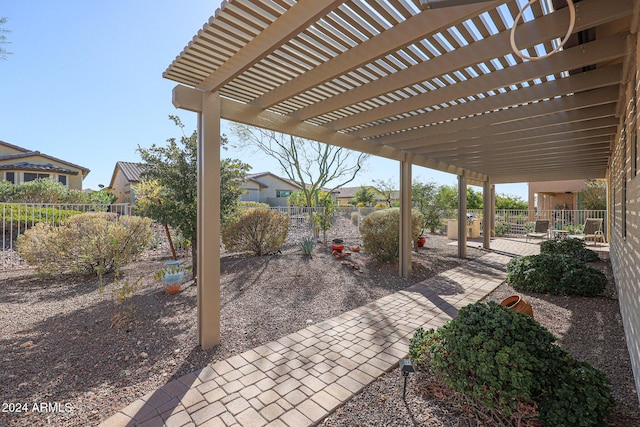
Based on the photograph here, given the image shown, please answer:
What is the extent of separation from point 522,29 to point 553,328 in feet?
11.4

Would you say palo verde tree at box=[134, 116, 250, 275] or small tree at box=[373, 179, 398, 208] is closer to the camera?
palo verde tree at box=[134, 116, 250, 275]

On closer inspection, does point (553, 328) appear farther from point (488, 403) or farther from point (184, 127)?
point (184, 127)

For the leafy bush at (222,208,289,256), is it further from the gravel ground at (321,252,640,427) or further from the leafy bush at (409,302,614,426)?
the leafy bush at (409,302,614,426)

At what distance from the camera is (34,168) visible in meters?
18.0

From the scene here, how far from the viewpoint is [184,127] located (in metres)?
5.38

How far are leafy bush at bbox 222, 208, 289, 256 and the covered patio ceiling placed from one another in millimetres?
3704

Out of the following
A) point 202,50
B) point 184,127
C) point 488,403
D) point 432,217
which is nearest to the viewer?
point 488,403

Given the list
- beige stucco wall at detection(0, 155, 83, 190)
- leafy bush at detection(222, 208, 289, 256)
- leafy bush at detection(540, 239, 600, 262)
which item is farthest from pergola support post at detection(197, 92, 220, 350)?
beige stucco wall at detection(0, 155, 83, 190)

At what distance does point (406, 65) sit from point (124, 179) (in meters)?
27.3

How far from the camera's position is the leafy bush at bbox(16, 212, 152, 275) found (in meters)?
5.40

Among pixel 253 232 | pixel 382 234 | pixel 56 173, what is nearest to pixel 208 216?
pixel 253 232

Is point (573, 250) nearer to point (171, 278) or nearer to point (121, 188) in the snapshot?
point (171, 278)

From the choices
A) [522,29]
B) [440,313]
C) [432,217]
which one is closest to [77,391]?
[440,313]

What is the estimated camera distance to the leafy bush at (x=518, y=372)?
1.72 metres
